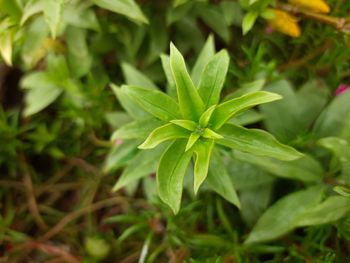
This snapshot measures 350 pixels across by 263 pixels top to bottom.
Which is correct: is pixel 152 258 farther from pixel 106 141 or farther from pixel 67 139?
pixel 67 139

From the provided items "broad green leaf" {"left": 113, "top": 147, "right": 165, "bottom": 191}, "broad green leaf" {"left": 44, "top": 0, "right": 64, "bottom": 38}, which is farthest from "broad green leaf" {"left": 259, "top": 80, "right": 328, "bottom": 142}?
"broad green leaf" {"left": 44, "top": 0, "right": 64, "bottom": 38}

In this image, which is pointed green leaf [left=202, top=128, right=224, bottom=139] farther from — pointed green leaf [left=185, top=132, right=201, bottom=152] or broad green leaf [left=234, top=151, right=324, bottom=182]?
broad green leaf [left=234, top=151, right=324, bottom=182]

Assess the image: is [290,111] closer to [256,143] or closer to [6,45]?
[256,143]

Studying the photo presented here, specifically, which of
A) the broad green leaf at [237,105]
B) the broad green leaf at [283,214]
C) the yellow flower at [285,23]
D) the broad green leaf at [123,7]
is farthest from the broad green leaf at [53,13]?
the broad green leaf at [283,214]

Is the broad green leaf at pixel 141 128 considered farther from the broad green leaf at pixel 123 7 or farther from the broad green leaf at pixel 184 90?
the broad green leaf at pixel 123 7

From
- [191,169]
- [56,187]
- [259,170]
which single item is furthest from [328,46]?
[56,187]

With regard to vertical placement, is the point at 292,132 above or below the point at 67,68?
below

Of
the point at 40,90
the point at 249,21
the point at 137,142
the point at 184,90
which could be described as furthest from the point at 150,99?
the point at 40,90
